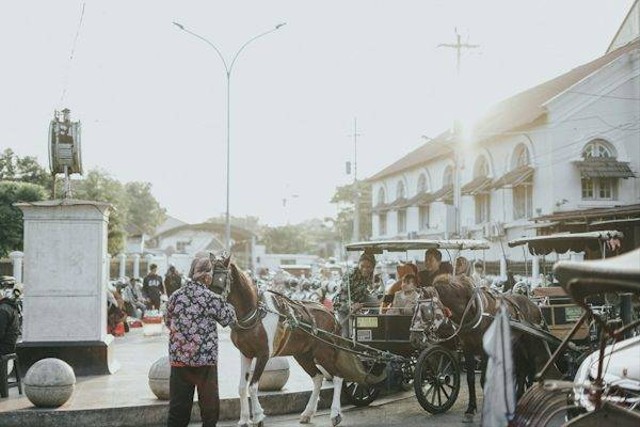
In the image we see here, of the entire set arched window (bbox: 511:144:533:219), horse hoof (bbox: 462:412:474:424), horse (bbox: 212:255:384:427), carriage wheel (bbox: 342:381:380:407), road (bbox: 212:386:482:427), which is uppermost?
arched window (bbox: 511:144:533:219)

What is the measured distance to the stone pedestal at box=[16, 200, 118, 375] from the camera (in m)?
13.4

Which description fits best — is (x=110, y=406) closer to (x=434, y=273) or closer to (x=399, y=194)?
(x=434, y=273)

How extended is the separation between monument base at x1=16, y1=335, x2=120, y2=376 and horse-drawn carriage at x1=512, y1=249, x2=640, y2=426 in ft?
29.0

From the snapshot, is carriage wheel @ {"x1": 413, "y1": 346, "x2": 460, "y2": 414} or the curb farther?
carriage wheel @ {"x1": 413, "y1": 346, "x2": 460, "y2": 414}

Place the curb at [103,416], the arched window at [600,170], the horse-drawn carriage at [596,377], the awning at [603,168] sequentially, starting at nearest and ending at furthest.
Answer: the horse-drawn carriage at [596,377], the curb at [103,416], the awning at [603,168], the arched window at [600,170]

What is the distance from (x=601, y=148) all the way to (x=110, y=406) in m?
30.8

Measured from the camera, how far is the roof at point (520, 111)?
125ft

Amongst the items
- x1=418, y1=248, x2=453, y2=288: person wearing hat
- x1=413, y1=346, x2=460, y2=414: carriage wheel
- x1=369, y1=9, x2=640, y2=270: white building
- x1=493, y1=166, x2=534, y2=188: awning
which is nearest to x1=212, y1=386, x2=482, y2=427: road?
x1=413, y1=346, x2=460, y2=414: carriage wheel

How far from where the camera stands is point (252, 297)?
10.1 metres

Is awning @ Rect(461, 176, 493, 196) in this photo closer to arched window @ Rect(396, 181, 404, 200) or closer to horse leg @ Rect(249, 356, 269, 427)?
arched window @ Rect(396, 181, 404, 200)

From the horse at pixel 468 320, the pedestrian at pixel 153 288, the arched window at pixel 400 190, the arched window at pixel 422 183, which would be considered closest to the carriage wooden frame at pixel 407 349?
the horse at pixel 468 320

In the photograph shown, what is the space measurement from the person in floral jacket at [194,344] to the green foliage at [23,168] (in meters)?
54.7

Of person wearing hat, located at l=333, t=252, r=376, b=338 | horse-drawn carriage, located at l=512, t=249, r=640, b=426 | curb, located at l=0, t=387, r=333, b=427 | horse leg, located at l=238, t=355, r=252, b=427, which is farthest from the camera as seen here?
person wearing hat, located at l=333, t=252, r=376, b=338

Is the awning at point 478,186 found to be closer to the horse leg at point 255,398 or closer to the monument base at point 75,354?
the monument base at point 75,354
